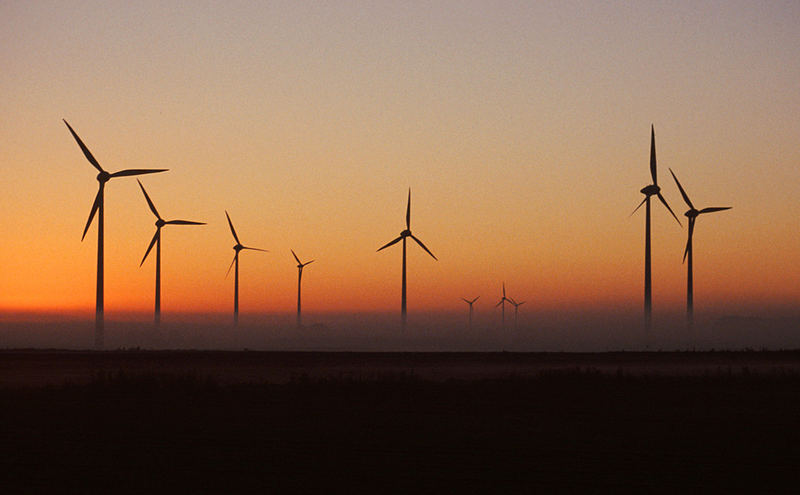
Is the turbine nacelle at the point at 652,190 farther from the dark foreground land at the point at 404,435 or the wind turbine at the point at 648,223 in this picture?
the dark foreground land at the point at 404,435

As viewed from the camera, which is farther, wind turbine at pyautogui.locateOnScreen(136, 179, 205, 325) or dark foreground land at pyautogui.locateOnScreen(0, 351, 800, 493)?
wind turbine at pyautogui.locateOnScreen(136, 179, 205, 325)

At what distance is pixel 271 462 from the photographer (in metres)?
27.0

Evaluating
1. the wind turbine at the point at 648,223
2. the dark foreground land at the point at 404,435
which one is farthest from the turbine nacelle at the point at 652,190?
the dark foreground land at the point at 404,435

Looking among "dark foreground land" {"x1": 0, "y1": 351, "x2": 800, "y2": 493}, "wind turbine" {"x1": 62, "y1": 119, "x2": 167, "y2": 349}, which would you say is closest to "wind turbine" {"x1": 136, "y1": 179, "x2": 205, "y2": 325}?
"wind turbine" {"x1": 62, "y1": 119, "x2": 167, "y2": 349}

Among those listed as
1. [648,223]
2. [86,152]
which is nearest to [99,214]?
[86,152]

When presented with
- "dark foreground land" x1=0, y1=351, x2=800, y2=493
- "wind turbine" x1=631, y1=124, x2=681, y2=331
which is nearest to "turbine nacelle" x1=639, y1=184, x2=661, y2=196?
"wind turbine" x1=631, y1=124, x2=681, y2=331

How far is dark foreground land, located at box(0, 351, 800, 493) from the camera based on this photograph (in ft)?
79.6

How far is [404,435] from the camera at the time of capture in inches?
1275

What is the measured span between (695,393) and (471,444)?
73.0 ft

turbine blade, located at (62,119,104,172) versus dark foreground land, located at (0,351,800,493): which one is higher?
turbine blade, located at (62,119,104,172)

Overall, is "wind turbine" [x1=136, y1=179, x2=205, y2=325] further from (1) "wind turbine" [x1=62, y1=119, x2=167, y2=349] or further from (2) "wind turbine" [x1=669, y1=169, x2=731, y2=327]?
(2) "wind turbine" [x1=669, y1=169, x2=731, y2=327]

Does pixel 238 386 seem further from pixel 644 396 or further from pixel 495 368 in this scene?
pixel 495 368

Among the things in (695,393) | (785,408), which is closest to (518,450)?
(785,408)

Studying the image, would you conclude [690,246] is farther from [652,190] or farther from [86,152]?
[86,152]
